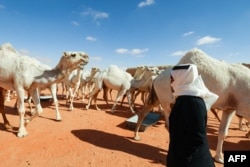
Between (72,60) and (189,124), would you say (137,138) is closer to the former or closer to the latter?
(72,60)

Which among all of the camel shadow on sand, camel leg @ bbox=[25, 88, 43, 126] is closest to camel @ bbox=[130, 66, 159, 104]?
the camel shadow on sand

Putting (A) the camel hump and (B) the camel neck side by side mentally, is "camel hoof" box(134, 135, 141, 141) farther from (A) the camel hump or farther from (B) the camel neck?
(A) the camel hump

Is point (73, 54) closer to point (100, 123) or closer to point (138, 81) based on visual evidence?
point (100, 123)

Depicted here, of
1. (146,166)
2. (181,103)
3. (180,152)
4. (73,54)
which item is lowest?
(146,166)

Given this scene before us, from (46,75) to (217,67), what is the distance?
5.03 meters

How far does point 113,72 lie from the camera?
40.4 feet

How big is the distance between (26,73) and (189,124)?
562 centimetres

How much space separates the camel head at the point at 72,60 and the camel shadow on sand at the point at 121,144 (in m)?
2.20

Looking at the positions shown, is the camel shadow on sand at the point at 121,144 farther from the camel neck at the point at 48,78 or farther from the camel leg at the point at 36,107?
the camel neck at the point at 48,78

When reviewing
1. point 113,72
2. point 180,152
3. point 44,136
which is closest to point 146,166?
point 180,152

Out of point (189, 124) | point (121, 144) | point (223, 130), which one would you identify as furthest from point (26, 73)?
point (223, 130)

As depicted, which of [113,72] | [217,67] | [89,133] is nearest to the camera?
[217,67]

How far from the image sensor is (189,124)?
2258mm

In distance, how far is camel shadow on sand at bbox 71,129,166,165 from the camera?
18.3 feet
